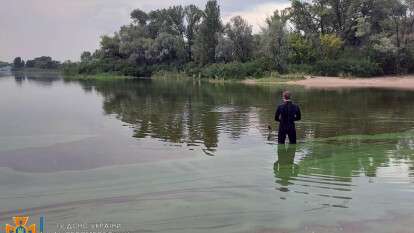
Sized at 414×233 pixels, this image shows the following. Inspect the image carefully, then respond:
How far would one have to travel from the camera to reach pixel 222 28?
81.0 meters

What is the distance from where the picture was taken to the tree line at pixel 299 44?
208 ft

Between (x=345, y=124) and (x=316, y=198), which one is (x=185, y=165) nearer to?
(x=316, y=198)

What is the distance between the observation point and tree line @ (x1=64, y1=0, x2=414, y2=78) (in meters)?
63.3

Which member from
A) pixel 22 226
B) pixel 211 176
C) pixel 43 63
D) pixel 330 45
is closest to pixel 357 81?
pixel 330 45

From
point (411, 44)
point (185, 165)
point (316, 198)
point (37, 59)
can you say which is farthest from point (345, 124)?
point (37, 59)

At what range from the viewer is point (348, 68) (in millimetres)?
62562

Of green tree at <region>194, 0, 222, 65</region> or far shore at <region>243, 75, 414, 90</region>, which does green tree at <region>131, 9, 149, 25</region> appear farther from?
far shore at <region>243, 75, 414, 90</region>

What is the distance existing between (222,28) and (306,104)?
179 feet

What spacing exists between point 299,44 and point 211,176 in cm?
6094

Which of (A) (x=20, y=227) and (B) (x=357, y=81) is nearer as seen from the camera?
(A) (x=20, y=227)

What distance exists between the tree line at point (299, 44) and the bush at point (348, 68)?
130 millimetres

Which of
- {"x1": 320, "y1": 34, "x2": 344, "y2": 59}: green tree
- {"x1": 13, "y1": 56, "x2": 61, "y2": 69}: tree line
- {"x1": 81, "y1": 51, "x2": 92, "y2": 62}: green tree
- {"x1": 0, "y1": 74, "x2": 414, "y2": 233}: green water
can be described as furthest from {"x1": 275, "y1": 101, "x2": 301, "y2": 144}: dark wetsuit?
{"x1": 13, "y1": 56, "x2": 61, "y2": 69}: tree line

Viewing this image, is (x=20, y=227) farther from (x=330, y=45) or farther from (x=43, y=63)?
(x=43, y=63)

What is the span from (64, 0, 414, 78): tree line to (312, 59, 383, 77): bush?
0.43 feet
